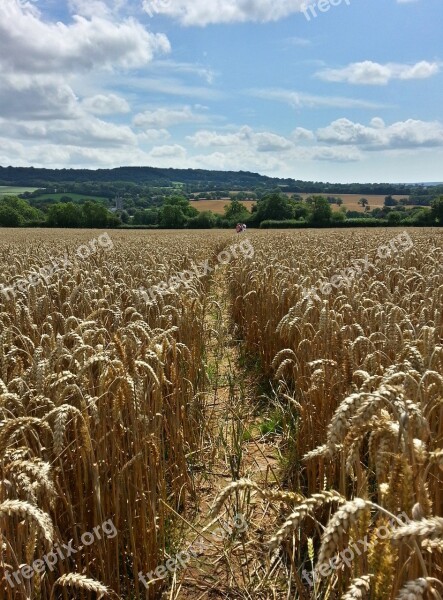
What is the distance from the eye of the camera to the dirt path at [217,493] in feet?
8.70

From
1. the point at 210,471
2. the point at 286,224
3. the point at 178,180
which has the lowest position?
the point at 210,471

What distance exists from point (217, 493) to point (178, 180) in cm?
19286

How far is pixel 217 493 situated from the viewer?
3518 mm

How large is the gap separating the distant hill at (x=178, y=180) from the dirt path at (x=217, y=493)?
118591mm

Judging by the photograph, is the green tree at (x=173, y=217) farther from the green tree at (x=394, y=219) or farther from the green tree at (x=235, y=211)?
the green tree at (x=394, y=219)

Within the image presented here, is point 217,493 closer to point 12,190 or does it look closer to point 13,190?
point 13,190

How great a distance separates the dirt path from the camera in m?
2.65

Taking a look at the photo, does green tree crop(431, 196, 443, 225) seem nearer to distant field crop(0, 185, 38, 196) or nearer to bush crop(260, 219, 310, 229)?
bush crop(260, 219, 310, 229)

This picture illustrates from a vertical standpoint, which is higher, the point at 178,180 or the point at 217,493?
the point at 178,180

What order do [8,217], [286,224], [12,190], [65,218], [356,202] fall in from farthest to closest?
[12,190], [356,202], [8,217], [65,218], [286,224]

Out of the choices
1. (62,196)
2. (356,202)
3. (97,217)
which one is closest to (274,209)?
(97,217)

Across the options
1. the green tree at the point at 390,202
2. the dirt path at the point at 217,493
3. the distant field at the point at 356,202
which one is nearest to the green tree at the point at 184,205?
the distant field at the point at 356,202

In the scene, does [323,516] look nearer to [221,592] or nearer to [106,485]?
[221,592]

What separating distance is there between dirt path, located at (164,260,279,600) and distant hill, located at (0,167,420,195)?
4669 inches
